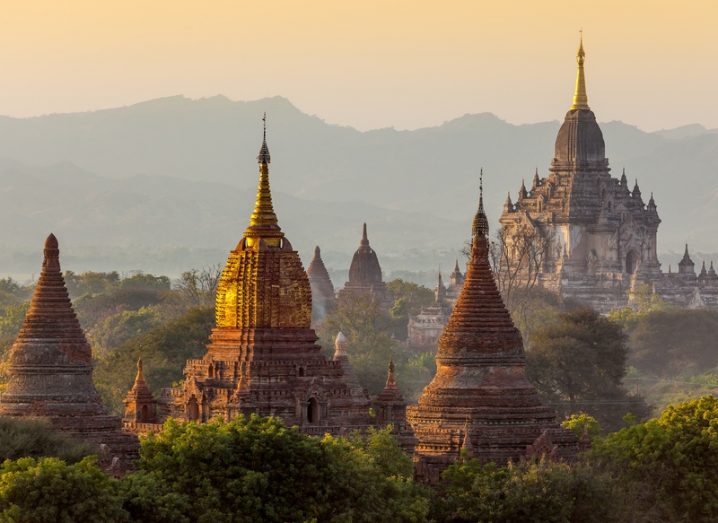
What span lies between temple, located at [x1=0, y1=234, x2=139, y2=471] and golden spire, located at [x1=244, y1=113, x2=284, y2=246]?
4540 mm

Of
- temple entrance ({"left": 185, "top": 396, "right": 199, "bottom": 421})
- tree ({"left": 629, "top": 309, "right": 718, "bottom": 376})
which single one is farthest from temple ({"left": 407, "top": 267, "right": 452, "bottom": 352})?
temple entrance ({"left": 185, "top": 396, "right": 199, "bottom": 421})

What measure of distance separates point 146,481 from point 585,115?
345 feet

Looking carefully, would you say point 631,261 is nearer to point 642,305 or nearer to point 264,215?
point 642,305

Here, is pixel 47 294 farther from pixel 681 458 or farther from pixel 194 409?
pixel 681 458

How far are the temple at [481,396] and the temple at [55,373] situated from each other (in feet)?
21.4

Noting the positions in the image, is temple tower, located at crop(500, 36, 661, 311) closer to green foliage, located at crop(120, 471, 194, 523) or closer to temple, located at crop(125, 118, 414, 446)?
temple, located at crop(125, 118, 414, 446)

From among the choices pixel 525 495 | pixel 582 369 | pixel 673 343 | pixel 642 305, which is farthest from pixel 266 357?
pixel 642 305

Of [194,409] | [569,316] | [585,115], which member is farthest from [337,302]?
[194,409]

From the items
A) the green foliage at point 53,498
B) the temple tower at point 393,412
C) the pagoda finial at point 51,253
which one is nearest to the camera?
the green foliage at point 53,498

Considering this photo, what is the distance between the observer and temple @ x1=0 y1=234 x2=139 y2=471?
58.8 meters

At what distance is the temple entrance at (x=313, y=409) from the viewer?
60.4 meters

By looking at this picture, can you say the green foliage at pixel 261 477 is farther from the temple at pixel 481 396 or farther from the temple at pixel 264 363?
the temple at pixel 481 396

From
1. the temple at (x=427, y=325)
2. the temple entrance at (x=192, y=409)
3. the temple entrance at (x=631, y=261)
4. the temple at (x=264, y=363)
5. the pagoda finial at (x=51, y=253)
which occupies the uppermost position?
the temple entrance at (x=631, y=261)

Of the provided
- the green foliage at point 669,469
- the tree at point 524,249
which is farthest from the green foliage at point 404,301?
the green foliage at point 669,469
